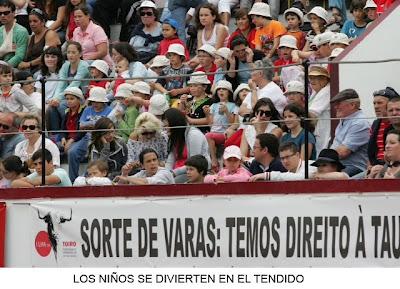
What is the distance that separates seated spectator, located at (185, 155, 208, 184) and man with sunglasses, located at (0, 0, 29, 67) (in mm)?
5766

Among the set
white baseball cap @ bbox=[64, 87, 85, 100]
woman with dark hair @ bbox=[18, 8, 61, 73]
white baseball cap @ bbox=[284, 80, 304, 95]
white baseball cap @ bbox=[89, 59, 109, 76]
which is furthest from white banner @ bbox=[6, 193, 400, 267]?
woman with dark hair @ bbox=[18, 8, 61, 73]

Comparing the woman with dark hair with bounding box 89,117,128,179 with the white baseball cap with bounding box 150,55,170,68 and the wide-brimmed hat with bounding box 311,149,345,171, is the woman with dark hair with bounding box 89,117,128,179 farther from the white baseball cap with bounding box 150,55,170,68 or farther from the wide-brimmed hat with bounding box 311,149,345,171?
the white baseball cap with bounding box 150,55,170,68

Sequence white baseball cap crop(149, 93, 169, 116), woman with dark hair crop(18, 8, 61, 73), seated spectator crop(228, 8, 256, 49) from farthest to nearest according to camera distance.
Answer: woman with dark hair crop(18, 8, 61, 73) → seated spectator crop(228, 8, 256, 49) → white baseball cap crop(149, 93, 169, 116)

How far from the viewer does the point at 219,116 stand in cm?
1730

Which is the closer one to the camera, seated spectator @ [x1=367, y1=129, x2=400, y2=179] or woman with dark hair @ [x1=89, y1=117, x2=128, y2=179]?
seated spectator @ [x1=367, y1=129, x2=400, y2=179]

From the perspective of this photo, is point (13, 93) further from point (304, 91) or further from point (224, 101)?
point (304, 91)

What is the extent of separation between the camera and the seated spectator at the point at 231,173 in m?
16.1

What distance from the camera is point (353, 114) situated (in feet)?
50.9

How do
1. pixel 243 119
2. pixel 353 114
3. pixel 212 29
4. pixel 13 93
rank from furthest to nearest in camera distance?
pixel 212 29, pixel 13 93, pixel 243 119, pixel 353 114

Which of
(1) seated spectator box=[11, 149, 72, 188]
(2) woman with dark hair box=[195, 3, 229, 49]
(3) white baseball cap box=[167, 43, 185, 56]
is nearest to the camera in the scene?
(1) seated spectator box=[11, 149, 72, 188]

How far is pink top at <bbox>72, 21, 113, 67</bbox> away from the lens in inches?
814
